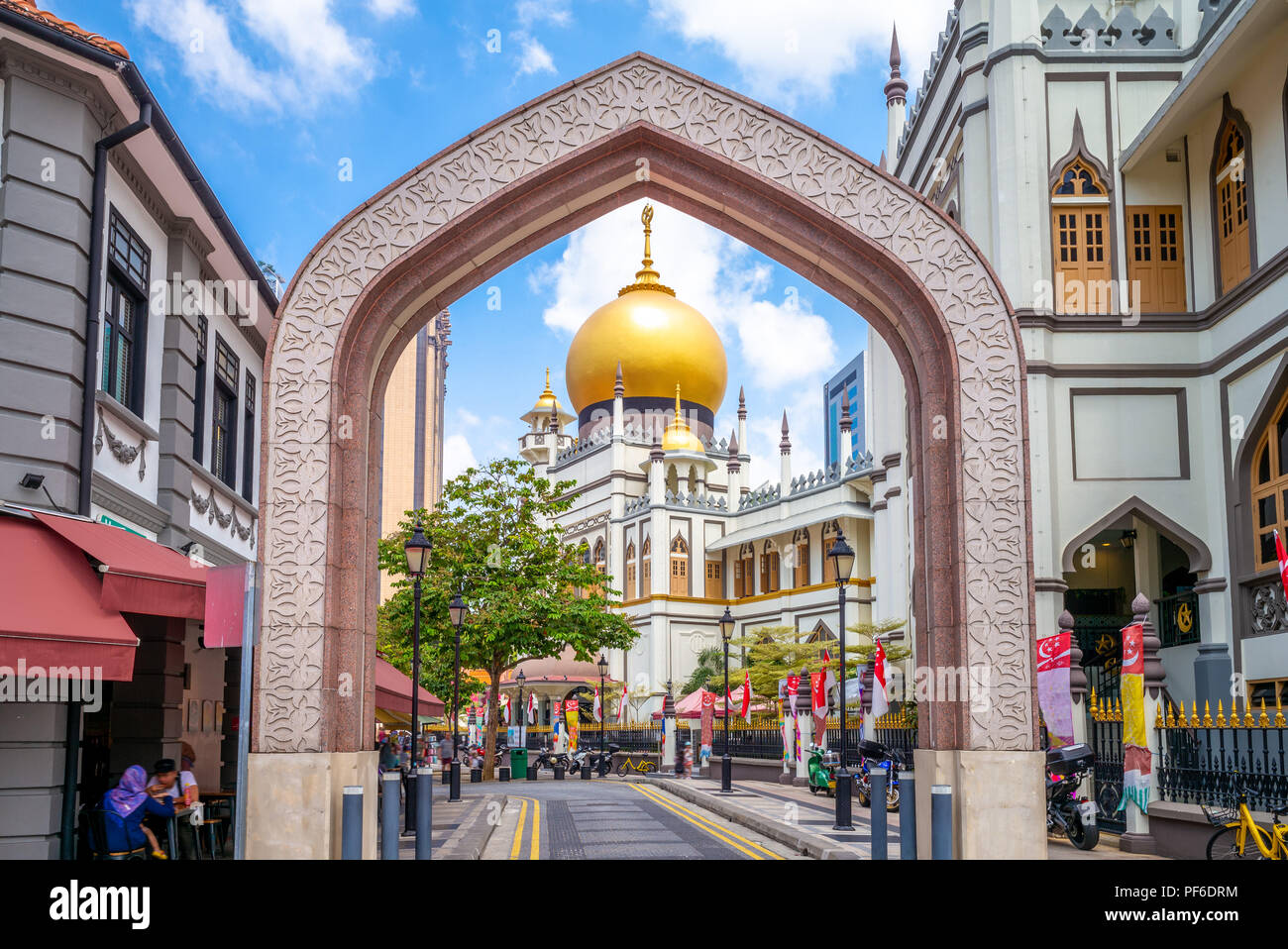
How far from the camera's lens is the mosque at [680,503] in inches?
2104

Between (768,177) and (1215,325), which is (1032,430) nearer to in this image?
(1215,325)

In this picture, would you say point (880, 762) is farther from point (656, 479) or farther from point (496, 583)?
point (656, 479)

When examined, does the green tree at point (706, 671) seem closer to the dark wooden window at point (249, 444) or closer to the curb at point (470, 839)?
the curb at point (470, 839)

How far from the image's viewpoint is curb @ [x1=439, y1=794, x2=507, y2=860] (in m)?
14.9

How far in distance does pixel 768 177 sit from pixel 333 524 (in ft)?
16.8

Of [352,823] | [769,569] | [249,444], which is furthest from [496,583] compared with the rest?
[769,569]

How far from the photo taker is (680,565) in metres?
60.8

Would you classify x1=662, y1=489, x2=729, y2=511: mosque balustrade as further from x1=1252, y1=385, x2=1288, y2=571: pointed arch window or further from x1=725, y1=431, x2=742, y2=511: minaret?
x1=1252, y1=385, x2=1288, y2=571: pointed arch window

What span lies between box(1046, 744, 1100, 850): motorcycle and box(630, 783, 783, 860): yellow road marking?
3724 mm

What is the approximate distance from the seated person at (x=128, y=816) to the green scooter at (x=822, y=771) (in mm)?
17473

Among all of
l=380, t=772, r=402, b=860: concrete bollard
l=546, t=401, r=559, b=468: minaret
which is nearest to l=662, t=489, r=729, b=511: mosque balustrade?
l=546, t=401, r=559, b=468: minaret

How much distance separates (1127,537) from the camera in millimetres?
25297

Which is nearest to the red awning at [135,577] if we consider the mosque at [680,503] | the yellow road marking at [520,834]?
the yellow road marking at [520,834]
